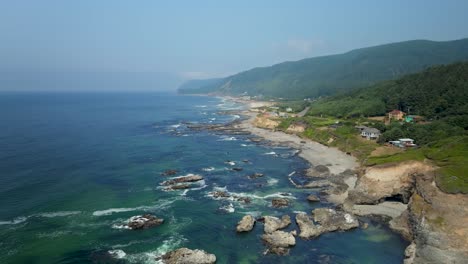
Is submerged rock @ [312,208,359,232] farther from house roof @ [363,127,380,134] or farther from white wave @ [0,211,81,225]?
house roof @ [363,127,380,134]

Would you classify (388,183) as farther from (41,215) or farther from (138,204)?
(41,215)

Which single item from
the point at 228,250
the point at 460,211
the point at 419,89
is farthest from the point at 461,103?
the point at 228,250

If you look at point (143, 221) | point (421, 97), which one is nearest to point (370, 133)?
point (421, 97)

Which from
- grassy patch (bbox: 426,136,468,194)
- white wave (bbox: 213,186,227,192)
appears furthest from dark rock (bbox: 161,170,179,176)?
grassy patch (bbox: 426,136,468,194)

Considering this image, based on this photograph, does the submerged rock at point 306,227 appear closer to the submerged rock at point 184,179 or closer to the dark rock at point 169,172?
the submerged rock at point 184,179

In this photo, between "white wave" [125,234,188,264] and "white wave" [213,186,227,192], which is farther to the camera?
"white wave" [213,186,227,192]

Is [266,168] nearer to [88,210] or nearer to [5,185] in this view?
[88,210]
